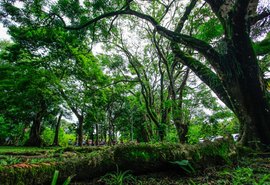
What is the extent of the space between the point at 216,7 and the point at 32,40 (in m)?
9.05

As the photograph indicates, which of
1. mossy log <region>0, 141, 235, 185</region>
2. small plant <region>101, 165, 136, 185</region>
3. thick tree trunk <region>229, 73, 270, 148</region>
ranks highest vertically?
thick tree trunk <region>229, 73, 270, 148</region>

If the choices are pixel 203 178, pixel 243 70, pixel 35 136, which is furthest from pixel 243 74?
pixel 35 136

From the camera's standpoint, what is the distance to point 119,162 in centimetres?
150

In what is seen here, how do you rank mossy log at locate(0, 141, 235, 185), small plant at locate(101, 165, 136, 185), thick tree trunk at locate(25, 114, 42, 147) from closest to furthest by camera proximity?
mossy log at locate(0, 141, 235, 185), small plant at locate(101, 165, 136, 185), thick tree trunk at locate(25, 114, 42, 147)

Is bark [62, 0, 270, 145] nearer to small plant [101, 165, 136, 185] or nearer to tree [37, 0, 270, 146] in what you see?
tree [37, 0, 270, 146]

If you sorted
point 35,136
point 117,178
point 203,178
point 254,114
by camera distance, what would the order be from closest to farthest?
point 117,178 < point 203,178 < point 254,114 < point 35,136

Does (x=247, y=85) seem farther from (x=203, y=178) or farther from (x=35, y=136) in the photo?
(x=35, y=136)

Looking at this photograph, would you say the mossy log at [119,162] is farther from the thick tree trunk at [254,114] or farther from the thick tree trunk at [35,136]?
the thick tree trunk at [35,136]

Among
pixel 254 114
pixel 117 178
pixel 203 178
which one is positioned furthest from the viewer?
pixel 254 114

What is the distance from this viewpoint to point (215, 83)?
374cm

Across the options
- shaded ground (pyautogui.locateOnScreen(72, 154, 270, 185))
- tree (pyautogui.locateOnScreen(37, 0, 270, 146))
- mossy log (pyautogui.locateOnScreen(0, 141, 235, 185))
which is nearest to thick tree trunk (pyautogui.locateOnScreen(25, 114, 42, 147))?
tree (pyautogui.locateOnScreen(37, 0, 270, 146))

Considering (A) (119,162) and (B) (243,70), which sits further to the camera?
(B) (243,70)

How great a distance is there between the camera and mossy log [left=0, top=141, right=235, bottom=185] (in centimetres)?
110

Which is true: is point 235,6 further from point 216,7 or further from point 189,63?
point 189,63
